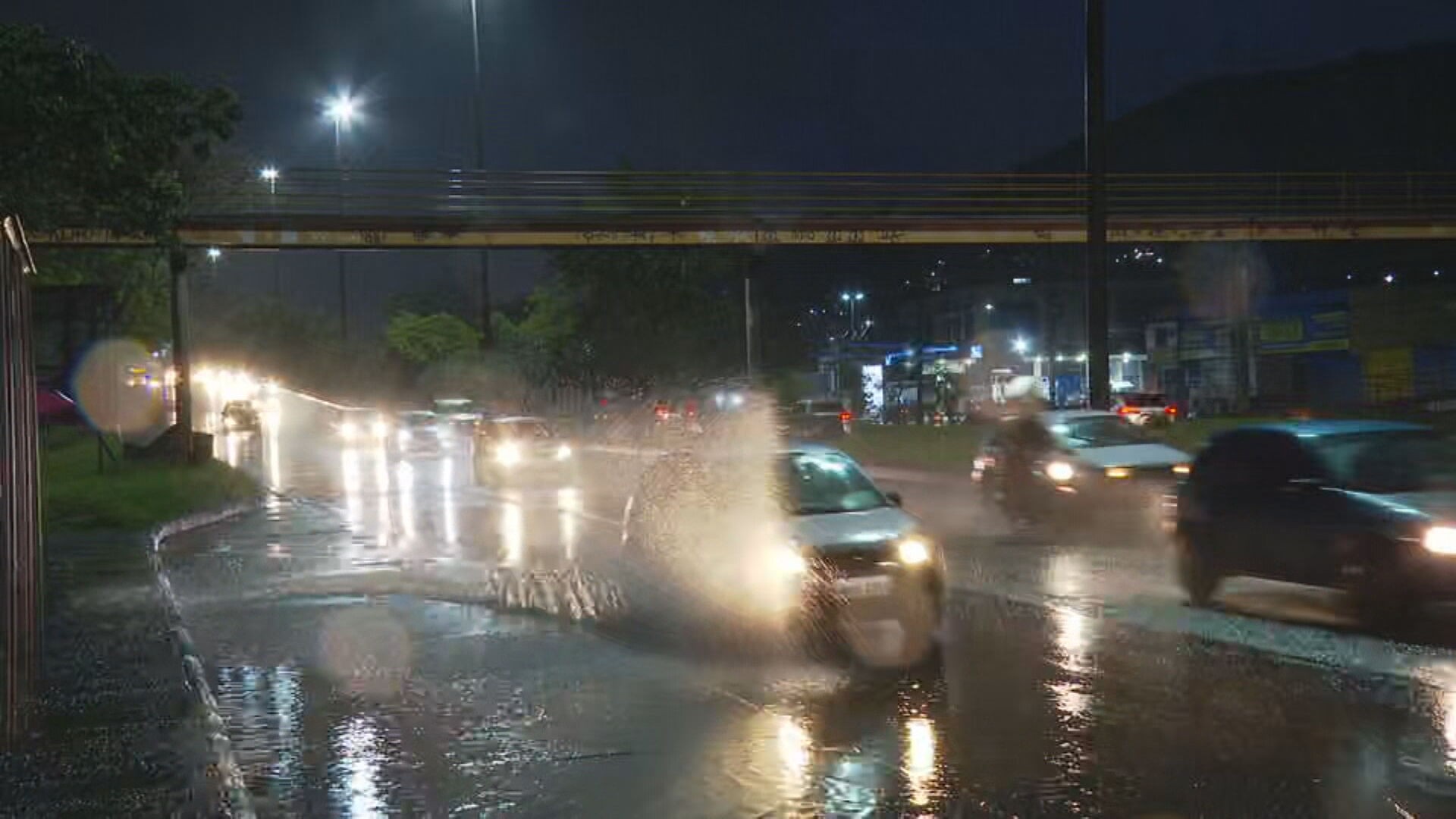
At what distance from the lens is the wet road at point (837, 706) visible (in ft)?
23.4

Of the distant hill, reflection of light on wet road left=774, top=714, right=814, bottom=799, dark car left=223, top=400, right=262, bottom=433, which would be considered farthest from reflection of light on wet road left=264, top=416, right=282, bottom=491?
the distant hill

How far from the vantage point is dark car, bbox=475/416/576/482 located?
111 feet

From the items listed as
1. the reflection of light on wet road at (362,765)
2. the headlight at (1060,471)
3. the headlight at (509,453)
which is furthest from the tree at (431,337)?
the reflection of light on wet road at (362,765)

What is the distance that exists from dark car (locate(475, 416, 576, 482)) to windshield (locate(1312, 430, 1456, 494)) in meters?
23.4

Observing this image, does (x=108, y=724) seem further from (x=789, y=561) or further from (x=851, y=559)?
(x=851, y=559)

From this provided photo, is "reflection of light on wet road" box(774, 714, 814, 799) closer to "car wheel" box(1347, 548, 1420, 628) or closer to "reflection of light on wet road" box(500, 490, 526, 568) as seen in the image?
"car wheel" box(1347, 548, 1420, 628)

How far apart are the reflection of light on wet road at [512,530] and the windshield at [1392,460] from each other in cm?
Answer: 946

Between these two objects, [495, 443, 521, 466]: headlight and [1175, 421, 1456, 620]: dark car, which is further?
[495, 443, 521, 466]: headlight

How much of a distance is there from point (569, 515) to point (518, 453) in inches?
337

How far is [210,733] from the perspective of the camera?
8.60m

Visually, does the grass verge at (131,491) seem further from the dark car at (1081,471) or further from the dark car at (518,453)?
the dark car at (1081,471)

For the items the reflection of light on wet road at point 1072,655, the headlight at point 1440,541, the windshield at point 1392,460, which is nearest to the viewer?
the reflection of light on wet road at point 1072,655

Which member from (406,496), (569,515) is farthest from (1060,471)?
(406,496)

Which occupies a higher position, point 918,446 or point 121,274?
point 121,274
